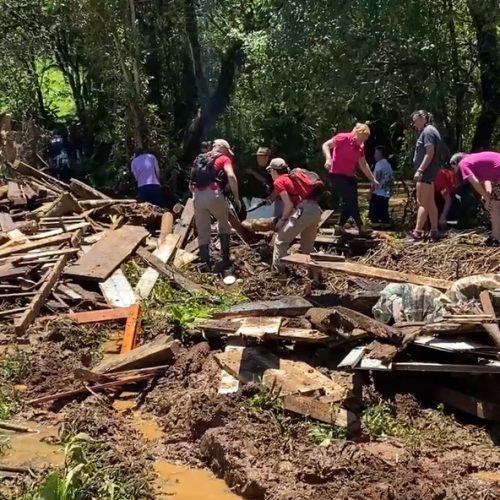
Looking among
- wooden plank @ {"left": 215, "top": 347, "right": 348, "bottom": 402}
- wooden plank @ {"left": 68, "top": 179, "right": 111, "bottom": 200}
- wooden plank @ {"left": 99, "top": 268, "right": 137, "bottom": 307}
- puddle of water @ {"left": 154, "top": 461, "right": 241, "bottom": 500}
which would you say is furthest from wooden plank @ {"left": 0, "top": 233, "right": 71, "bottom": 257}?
puddle of water @ {"left": 154, "top": 461, "right": 241, "bottom": 500}

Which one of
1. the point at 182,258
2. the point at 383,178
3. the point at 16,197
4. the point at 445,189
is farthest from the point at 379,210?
the point at 16,197

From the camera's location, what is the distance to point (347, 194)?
42.4 ft

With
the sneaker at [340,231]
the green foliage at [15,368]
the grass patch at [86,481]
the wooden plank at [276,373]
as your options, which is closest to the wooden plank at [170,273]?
the green foliage at [15,368]

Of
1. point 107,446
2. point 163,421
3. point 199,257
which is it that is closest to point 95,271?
point 199,257

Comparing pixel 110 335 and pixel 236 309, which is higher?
pixel 236 309

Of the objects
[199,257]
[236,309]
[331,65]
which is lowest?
[199,257]

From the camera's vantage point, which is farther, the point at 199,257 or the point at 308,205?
the point at 199,257

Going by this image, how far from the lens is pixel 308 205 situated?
433 inches

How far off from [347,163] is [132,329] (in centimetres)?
451

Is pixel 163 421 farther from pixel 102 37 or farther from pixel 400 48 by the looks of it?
pixel 102 37

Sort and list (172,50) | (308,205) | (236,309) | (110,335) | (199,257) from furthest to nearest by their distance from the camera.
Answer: (172,50) → (199,257) → (308,205) → (110,335) → (236,309)

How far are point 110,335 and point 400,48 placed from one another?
787cm

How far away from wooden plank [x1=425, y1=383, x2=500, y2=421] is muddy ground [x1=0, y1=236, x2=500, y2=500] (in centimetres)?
11

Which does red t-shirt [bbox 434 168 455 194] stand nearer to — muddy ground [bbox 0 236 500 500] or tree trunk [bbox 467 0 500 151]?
tree trunk [bbox 467 0 500 151]
